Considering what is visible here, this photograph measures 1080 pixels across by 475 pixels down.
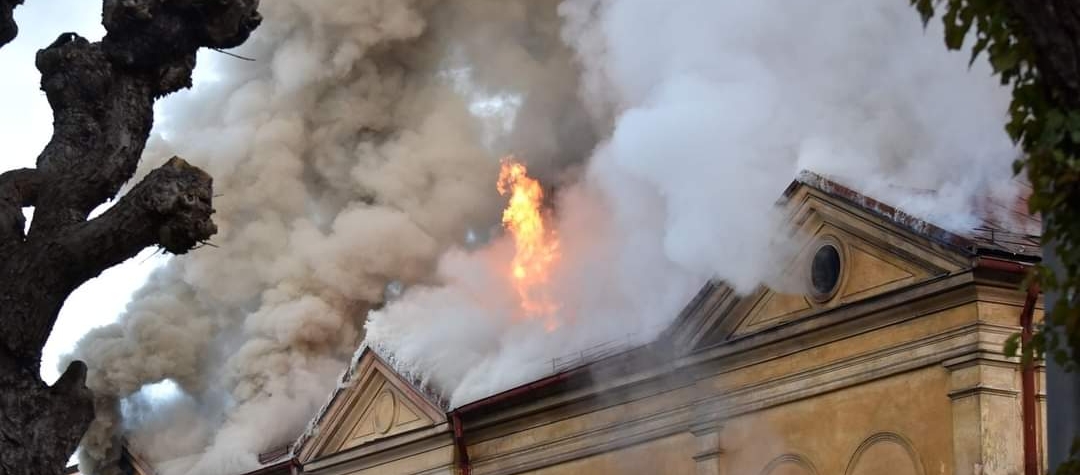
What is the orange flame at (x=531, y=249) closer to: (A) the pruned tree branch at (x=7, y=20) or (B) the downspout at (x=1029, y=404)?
(B) the downspout at (x=1029, y=404)

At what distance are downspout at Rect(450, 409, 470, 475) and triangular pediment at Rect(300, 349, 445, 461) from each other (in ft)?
2.49

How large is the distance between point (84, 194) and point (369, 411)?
Answer: 14746 millimetres

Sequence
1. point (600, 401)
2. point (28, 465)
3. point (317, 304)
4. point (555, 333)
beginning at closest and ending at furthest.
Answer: point (28, 465) < point (600, 401) < point (555, 333) < point (317, 304)

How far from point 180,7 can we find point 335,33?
24.6 meters

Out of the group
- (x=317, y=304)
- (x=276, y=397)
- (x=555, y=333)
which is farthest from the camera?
(x=317, y=304)

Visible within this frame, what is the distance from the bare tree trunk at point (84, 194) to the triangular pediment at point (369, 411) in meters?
13.4

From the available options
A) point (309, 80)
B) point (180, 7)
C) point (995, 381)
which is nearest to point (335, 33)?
point (309, 80)

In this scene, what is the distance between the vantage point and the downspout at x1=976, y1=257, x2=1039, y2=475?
17.3 meters

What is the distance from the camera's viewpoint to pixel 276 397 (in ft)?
105

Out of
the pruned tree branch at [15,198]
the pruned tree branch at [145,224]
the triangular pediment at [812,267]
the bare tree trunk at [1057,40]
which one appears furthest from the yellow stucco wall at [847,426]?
the bare tree trunk at [1057,40]

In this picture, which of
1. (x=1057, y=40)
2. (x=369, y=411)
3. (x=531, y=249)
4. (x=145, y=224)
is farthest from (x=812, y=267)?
(x=1057, y=40)

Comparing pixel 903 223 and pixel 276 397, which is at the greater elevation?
pixel 276 397

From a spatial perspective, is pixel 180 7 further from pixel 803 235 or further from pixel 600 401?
pixel 600 401

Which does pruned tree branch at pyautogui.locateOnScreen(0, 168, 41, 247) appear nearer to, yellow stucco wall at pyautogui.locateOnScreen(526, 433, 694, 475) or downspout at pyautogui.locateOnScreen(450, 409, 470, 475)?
yellow stucco wall at pyautogui.locateOnScreen(526, 433, 694, 475)
